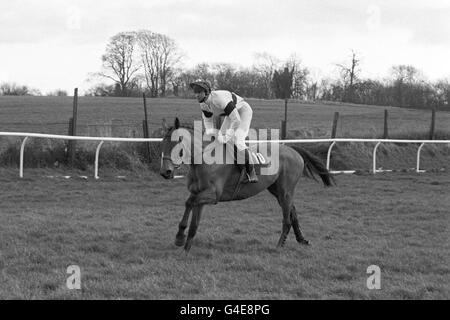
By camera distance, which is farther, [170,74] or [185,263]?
[170,74]

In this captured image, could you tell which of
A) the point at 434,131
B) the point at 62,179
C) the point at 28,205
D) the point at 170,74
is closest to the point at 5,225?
the point at 28,205

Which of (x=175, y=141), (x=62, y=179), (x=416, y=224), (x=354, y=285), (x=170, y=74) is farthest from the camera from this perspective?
(x=170, y=74)

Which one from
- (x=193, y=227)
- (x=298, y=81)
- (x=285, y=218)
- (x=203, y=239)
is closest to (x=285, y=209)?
(x=285, y=218)

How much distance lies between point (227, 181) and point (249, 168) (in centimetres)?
32

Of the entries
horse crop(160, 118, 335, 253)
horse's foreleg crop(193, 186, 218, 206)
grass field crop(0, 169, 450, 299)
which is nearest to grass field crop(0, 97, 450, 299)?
grass field crop(0, 169, 450, 299)

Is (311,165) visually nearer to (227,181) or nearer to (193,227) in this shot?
(227,181)

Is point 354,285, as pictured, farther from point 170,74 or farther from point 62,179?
point 170,74

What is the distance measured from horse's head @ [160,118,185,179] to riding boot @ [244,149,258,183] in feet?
3.16

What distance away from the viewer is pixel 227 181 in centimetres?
737

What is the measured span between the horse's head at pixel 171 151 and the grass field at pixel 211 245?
95cm

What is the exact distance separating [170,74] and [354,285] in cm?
5897

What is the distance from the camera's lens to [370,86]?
6444cm

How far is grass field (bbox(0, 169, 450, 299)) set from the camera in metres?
5.33

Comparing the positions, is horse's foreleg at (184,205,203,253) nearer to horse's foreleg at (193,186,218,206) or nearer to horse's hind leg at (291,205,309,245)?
horse's foreleg at (193,186,218,206)
